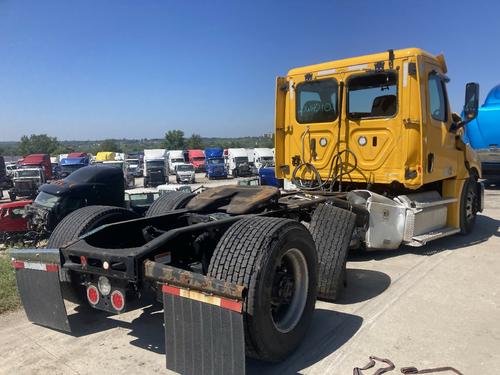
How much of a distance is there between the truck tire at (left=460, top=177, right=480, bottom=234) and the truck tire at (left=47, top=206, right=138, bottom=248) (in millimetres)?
5920

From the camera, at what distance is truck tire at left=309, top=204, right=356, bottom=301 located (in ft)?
15.0

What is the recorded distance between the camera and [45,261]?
11.8 feet

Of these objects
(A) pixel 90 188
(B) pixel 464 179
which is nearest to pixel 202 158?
(A) pixel 90 188

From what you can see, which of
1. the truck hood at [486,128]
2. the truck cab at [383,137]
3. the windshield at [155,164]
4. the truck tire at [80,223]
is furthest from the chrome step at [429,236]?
the windshield at [155,164]

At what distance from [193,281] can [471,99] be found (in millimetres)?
5845

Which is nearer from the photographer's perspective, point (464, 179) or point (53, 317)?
point (53, 317)

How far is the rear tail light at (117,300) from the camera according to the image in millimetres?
3258

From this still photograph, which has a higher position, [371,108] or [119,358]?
[371,108]

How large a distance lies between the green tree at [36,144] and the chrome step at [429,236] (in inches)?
4029

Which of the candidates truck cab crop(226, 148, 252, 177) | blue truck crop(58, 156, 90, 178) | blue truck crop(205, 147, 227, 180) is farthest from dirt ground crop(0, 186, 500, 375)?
truck cab crop(226, 148, 252, 177)

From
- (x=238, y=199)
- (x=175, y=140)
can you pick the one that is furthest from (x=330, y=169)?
(x=175, y=140)

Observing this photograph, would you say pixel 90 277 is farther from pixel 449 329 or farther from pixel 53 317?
pixel 449 329

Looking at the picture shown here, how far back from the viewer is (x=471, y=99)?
6.79m

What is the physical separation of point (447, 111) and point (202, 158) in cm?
4713
